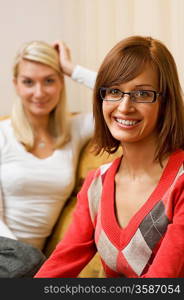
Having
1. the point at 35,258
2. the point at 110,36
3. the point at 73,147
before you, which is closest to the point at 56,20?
the point at 110,36

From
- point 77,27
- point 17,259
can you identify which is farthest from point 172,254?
point 77,27

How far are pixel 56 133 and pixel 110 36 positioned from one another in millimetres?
513

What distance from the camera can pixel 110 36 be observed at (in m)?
2.19

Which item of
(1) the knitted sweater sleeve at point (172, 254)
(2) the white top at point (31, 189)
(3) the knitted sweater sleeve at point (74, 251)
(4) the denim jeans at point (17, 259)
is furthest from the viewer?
(2) the white top at point (31, 189)

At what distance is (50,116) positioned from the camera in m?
2.13

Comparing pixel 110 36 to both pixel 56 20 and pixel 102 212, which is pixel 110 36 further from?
pixel 102 212

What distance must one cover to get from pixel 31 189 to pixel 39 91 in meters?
0.40

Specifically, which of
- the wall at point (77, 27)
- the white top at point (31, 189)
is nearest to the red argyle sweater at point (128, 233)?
the white top at point (31, 189)

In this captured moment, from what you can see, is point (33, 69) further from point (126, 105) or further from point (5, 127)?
point (126, 105)

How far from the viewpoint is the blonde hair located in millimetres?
1983

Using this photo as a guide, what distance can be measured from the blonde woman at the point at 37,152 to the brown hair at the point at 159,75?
0.83 metres

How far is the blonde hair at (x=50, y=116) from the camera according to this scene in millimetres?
1983

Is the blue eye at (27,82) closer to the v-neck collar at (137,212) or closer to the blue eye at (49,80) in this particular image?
the blue eye at (49,80)

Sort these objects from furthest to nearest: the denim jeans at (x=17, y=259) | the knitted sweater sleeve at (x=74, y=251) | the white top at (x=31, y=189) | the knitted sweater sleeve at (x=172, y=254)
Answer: the white top at (x=31, y=189), the denim jeans at (x=17, y=259), the knitted sweater sleeve at (x=74, y=251), the knitted sweater sleeve at (x=172, y=254)
